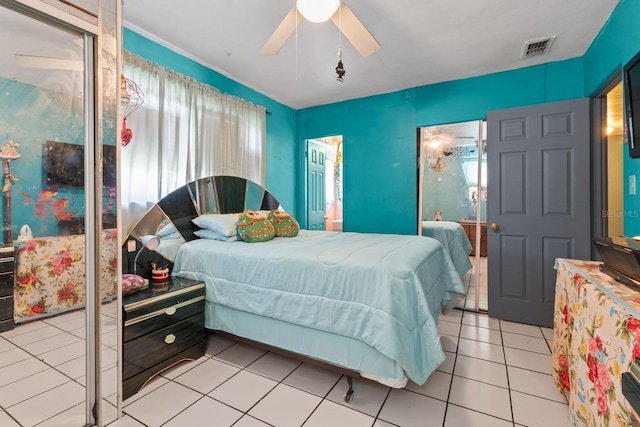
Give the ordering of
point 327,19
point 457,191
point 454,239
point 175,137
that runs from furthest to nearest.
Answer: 1. point 457,191
2. point 454,239
3. point 175,137
4. point 327,19

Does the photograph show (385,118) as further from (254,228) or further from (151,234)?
(151,234)

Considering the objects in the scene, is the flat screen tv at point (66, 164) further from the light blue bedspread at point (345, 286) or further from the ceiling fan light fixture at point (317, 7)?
the ceiling fan light fixture at point (317, 7)

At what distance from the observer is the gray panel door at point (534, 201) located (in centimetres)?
272

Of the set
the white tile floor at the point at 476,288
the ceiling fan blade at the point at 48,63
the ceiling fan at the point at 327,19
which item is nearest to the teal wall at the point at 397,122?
the white tile floor at the point at 476,288

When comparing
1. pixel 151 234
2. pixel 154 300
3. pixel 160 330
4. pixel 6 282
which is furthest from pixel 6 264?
pixel 151 234

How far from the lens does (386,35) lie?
2.59 m

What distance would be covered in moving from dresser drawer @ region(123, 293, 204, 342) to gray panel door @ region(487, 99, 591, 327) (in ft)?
9.28

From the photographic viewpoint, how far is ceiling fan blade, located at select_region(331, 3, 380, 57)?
1.81 metres

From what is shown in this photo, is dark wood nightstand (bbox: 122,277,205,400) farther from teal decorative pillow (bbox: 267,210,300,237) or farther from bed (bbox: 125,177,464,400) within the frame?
teal decorative pillow (bbox: 267,210,300,237)

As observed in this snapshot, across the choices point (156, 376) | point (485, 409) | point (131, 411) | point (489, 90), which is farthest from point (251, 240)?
point (489, 90)

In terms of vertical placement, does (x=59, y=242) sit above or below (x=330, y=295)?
above

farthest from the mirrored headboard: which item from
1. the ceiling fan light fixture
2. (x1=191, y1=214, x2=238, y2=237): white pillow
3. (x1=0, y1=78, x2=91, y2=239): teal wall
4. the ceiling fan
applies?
the ceiling fan light fixture

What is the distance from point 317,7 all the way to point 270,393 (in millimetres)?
2305

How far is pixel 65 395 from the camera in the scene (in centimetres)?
159
